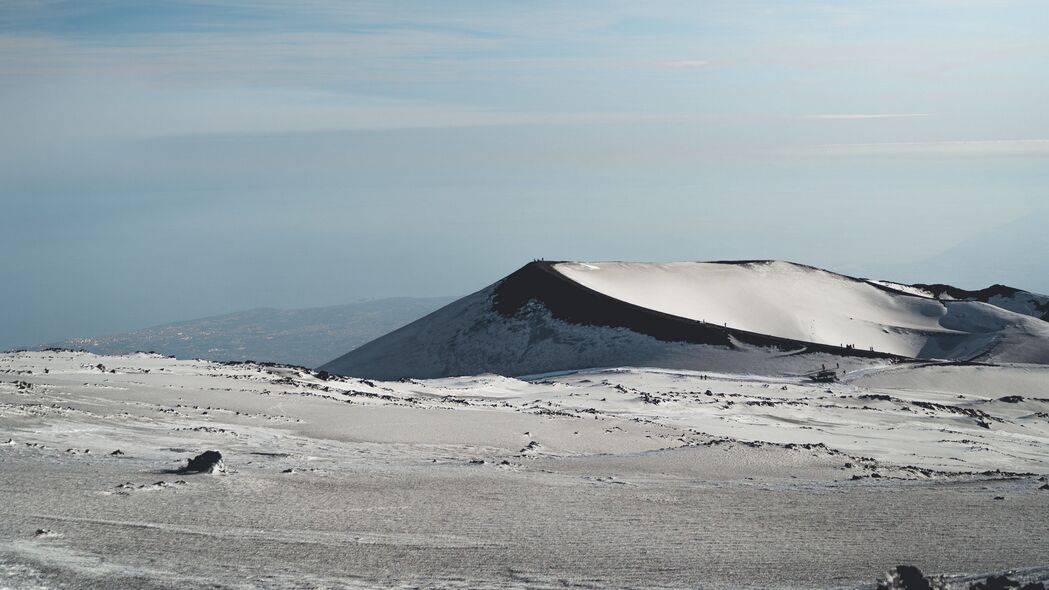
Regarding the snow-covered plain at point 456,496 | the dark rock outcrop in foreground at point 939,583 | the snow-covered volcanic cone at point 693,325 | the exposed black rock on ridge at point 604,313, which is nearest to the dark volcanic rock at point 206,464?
the snow-covered plain at point 456,496

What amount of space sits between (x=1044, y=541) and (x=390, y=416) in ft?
40.5

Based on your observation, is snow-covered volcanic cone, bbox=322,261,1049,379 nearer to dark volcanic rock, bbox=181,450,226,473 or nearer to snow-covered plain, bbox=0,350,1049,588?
snow-covered plain, bbox=0,350,1049,588

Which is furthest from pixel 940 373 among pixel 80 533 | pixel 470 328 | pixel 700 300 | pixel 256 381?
pixel 80 533

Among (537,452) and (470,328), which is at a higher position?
(470,328)

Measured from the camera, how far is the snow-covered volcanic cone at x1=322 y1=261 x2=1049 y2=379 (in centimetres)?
4494

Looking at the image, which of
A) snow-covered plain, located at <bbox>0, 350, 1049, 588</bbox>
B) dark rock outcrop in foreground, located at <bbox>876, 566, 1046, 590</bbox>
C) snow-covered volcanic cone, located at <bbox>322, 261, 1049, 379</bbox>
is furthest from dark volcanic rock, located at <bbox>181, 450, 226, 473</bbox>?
snow-covered volcanic cone, located at <bbox>322, 261, 1049, 379</bbox>

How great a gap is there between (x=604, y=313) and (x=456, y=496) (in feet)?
126

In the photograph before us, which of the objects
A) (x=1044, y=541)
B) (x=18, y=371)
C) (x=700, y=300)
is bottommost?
(x=1044, y=541)

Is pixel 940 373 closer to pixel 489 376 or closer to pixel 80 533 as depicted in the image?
pixel 489 376

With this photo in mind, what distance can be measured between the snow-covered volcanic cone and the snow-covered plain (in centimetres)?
2162

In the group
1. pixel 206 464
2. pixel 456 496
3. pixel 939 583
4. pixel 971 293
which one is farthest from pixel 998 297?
pixel 939 583

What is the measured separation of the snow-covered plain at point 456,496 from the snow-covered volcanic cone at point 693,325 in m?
21.6

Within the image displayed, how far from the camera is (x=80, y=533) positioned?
315 inches

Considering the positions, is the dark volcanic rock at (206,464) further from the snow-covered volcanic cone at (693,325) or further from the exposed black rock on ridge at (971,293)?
the exposed black rock on ridge at (971,293)
